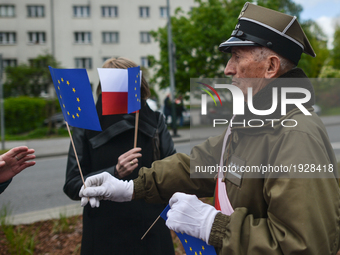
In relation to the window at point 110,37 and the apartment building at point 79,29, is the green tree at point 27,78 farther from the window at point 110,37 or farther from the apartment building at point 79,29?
the window at point 110,37

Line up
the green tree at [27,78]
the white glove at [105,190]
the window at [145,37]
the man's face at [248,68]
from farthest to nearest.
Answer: the window at [145,37], the green tree at [27,78], the white glove at [105,190], the man's face at [248,68]

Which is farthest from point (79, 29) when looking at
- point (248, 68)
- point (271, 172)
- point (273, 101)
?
point (271, 172)

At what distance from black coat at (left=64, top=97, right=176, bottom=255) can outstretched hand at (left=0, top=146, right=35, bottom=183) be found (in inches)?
12.4

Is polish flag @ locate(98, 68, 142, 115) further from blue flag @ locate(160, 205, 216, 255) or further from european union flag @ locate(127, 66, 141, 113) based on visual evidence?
blue flag @ locate(160, 205, 216, 255)

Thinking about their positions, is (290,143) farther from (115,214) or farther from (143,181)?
(115,214)

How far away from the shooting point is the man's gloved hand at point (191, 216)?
4.05 feet

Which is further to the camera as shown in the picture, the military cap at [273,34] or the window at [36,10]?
the window at [36,10]

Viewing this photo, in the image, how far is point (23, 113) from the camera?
18.5 metres

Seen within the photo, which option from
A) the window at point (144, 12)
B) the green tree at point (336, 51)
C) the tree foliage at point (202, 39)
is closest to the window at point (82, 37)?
the window at point (144, 12)

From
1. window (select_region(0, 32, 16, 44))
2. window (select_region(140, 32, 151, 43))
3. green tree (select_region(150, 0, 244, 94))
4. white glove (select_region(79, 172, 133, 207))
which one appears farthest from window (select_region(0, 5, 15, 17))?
white glove (select_region(79, 172, 133, 207))

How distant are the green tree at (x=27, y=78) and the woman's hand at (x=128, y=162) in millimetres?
25588

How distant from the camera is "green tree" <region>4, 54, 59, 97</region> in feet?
84.9

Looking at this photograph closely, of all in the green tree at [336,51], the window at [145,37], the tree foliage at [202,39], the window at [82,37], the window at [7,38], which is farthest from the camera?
the green tree at [336,51]

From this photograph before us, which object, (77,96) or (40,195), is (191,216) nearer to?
(77,96)
